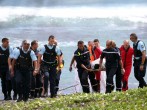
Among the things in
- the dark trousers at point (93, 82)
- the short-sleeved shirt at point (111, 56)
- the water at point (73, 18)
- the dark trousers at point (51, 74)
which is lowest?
the water at point (73, 18)

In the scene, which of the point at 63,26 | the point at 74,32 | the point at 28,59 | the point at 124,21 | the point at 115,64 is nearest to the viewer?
the point at 28,59

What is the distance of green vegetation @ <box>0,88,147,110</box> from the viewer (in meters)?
17.6

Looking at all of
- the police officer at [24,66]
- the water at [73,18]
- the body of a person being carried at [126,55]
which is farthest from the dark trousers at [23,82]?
the water at [73,18]

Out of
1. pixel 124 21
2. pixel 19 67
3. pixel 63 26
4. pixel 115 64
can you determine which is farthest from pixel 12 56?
pixel 124 21

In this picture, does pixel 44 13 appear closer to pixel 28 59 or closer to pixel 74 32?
pixel 74 32

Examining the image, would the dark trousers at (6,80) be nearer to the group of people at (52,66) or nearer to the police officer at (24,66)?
the group of people at (52,66)

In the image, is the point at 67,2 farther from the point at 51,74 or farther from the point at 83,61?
the point at 51,74

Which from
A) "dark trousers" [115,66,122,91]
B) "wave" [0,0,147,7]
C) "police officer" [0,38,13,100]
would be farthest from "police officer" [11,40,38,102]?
"wave" [0,0,147,7]

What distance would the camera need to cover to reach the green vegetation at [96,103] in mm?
17641

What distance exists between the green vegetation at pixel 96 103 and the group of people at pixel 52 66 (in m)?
1.15

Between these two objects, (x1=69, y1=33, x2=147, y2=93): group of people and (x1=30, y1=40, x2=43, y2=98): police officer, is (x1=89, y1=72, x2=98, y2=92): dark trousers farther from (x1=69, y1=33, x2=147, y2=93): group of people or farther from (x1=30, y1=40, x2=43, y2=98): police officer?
(x1=30, y1=40, x2=43, y2=98): police officer

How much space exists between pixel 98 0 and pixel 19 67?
406ft

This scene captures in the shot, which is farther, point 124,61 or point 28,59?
point 124,61

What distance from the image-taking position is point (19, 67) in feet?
68.4
